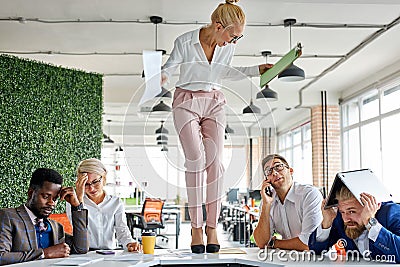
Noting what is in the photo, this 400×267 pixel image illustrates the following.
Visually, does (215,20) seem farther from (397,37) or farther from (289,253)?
(397,37)

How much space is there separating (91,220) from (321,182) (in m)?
8.75

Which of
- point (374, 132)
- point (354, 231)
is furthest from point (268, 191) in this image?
point (374, 132)

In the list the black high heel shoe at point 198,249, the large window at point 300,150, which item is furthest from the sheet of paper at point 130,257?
the large window at point 300,150

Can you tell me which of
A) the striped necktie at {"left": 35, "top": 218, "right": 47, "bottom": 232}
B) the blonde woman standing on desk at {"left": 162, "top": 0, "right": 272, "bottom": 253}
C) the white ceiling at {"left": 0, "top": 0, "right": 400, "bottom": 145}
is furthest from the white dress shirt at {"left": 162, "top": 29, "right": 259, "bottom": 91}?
the white ceiling at {"left": 0, "top": 0, "right": 400, "bottom": 145}

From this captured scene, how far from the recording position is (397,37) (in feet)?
23.6

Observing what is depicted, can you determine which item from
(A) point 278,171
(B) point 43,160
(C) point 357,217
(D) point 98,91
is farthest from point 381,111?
(C) point 357,217

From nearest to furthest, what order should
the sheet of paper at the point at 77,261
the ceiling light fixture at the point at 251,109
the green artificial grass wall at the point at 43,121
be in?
1. the ceiling light fixture at the point at 251,109
2. the sheet of paper at the point at 77,261
3. the green artificial grass wall at the point at 43,121

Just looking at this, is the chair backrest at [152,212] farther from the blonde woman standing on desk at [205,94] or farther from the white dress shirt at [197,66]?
the white dress shirt at [197,66]

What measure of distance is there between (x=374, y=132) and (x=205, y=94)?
8.18m

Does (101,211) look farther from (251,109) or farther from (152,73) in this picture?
(251,109)

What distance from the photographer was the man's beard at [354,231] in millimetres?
2310

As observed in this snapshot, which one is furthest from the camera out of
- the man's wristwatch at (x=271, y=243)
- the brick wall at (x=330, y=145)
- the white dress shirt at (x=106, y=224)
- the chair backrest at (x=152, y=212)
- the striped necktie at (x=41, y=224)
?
the brick wall at (x=330, y=145)

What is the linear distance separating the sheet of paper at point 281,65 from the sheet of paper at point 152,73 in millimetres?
574

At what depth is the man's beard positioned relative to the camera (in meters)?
2.31
